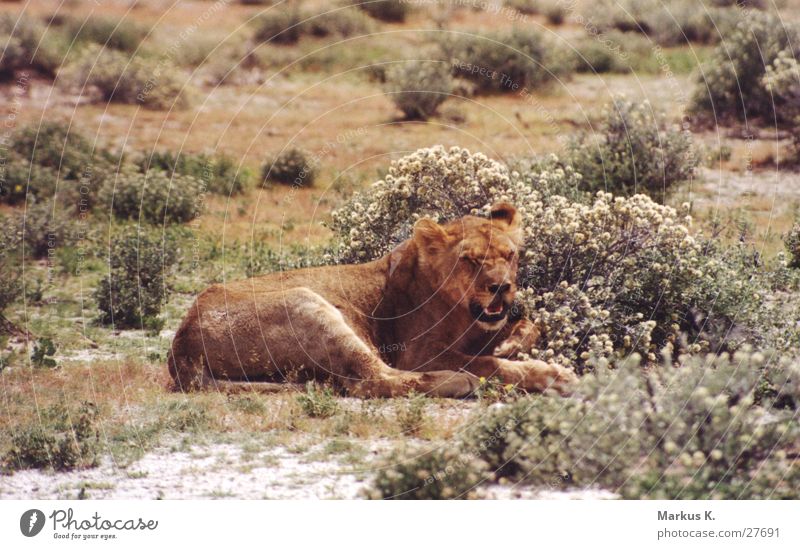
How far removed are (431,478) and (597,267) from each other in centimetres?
543

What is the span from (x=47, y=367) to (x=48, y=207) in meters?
9.29

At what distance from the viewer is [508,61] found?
35969mm

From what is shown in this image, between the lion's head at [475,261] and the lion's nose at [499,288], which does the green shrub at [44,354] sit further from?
the lion's nose at [499,288]

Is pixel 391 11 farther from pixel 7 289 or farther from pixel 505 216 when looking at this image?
pixel 505 216

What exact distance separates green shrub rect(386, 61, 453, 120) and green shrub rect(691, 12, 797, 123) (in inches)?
279

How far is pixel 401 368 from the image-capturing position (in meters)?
14.1

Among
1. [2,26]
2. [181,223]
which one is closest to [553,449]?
[181,223]

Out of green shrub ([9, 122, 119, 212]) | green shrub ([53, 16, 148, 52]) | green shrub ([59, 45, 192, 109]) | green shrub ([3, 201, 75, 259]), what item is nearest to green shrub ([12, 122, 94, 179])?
green shrub ([9, 122, 119, 212])

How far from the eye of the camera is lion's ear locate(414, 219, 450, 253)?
13.9 metres

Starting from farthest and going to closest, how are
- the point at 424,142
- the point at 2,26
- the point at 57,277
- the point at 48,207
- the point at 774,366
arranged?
1. the point at 2,26
2. the point at 424,142
3. the point at 48,207
4. the point at 57,277
5. the point at 774,366

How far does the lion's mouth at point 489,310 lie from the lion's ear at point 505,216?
3.24 ft

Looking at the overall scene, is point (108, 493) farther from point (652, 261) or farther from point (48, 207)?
point (48, 207)

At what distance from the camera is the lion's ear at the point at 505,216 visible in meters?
14.1

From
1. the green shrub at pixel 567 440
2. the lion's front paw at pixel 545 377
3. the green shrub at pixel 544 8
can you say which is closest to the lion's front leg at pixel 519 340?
the lion's front paw at pixel 545 377
